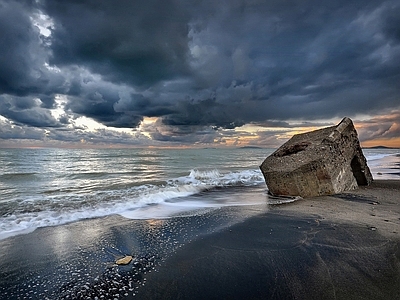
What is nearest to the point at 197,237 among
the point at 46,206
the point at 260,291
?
the point at 260,291

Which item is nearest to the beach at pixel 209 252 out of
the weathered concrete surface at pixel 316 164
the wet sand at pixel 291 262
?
the wet sand at pixel 291 262

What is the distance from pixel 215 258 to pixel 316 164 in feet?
15.5

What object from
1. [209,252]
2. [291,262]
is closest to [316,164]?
[291,262]

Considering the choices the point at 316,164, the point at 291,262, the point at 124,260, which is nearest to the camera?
the point at 291,262

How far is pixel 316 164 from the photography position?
6.79m

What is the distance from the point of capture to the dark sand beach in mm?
2592

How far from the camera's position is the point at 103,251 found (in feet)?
12.0

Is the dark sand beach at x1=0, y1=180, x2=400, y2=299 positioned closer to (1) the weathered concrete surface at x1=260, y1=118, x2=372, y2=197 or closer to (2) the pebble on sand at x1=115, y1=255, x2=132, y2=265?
(2) the pebble on sand at x1=115, y1=255, x2=132, y2=265

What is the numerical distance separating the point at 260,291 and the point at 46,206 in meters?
6.94

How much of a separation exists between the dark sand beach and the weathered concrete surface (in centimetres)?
161

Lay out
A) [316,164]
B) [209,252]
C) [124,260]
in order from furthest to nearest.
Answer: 1. [316,164]
2. [209,252]
3. [124,260]

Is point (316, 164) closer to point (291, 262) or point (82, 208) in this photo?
point (291, 262)

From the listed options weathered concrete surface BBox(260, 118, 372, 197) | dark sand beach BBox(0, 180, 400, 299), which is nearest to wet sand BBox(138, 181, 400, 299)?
dark sand beach BBox(0, 180, 400, 299)

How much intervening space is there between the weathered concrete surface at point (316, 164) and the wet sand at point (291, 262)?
1900 millimetres
